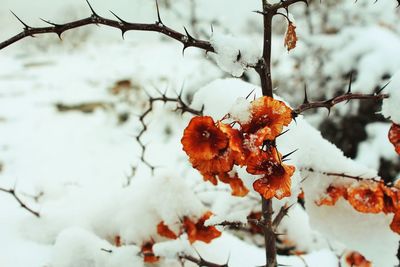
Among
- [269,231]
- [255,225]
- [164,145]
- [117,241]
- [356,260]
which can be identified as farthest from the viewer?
[164,145]

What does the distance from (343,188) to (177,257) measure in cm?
56

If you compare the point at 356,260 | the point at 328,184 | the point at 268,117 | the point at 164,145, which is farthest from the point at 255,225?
the point at 164,145

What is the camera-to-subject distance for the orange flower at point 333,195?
123cm

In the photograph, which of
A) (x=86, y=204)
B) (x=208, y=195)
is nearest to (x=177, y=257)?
(x=86, y=204)

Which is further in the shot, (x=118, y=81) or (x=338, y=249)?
(x=118, y=81)

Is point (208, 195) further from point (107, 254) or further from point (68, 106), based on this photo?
point (68, 106)

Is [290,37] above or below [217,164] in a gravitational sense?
above

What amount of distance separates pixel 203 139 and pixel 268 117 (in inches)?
5.7

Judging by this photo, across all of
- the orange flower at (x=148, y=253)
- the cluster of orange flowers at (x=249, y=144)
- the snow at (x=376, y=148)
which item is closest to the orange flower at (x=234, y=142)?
the cluster of orange flowers at (x=249, y=144)

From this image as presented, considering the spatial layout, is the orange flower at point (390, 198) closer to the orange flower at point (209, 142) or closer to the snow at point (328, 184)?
the snow at point (328, 184)

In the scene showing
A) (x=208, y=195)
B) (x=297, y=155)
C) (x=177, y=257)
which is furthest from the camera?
(x=208, y=195)

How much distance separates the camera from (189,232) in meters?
1.37

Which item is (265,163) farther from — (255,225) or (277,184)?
(255,225)

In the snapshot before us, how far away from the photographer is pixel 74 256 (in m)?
1.48
